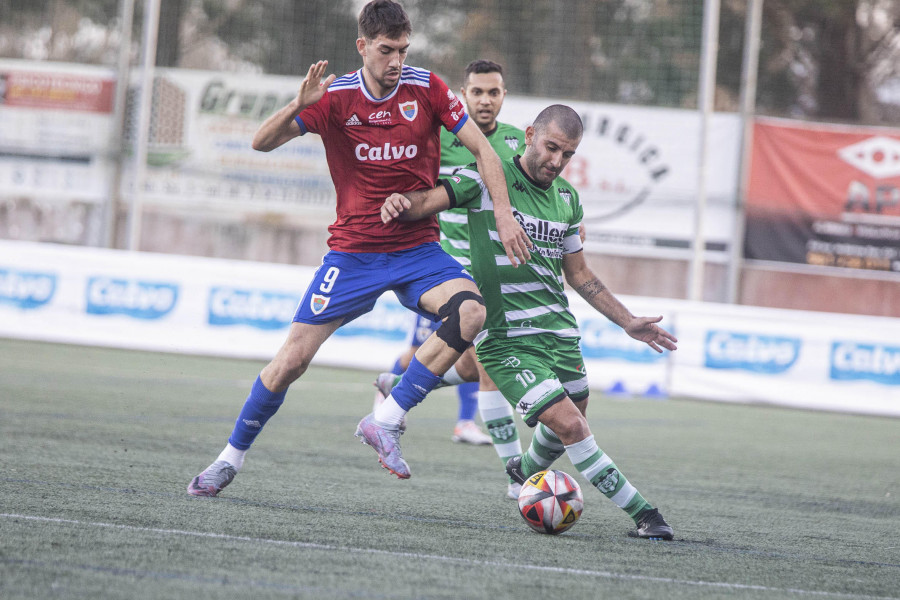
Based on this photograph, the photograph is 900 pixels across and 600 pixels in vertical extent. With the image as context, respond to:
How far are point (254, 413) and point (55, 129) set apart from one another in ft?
43.9

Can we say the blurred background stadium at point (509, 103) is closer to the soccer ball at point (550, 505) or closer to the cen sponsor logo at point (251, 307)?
the cen sponsor logo at point (251, 307)

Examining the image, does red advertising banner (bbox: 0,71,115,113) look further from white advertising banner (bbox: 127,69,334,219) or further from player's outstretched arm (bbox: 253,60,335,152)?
player's outstretched arm (bbox: 253,60,335,152)

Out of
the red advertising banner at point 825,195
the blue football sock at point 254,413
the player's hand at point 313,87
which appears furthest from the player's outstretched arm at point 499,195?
the red advertising banner at point 825,195

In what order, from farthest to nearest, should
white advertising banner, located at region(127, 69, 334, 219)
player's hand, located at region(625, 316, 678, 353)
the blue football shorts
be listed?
white advertising banner, located at region(127, 69, 334, 219)
the blue football shorts
player's hand, located at region(625, 316, 678, 353)

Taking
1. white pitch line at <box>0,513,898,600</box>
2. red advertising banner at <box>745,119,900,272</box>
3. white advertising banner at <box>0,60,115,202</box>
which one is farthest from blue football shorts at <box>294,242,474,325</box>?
white advertising banner at <box>0,60,115,202</box>

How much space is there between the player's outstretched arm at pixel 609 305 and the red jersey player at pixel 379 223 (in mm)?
479

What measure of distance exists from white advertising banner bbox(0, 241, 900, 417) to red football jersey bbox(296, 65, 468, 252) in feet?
28.1

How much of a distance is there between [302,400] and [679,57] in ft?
33.8

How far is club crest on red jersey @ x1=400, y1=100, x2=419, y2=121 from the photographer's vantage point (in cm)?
493

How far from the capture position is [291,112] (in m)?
4.61

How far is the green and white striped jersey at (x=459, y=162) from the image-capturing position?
6543 millimetres

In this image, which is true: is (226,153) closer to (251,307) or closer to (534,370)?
(251,307)

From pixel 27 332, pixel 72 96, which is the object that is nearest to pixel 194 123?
pixel 72 96

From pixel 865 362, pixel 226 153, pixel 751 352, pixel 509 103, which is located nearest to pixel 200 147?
pixel 226 153
